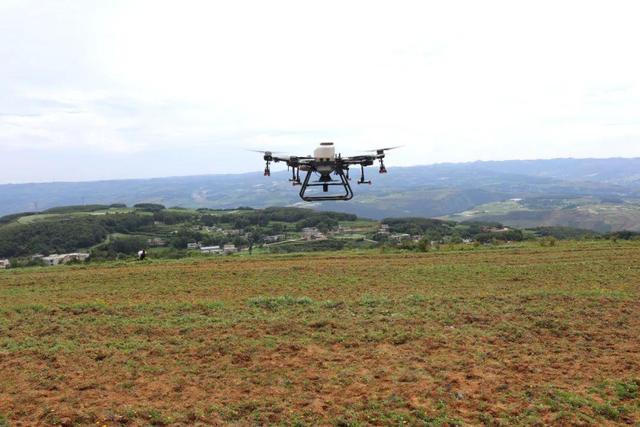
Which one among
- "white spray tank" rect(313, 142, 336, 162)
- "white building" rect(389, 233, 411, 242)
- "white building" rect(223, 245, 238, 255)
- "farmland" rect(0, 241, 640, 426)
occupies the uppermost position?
"white spray tank" rect(313, 142, 336, 162)

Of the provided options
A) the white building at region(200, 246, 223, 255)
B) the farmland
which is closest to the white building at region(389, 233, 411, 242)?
the white building at region(200, 246, 223, 255)

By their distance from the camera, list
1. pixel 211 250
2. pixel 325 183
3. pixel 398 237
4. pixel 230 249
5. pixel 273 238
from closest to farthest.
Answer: pixel 325 183
pixel 211 250
pixel 230 249
pixel 398 237
pixel 273 238

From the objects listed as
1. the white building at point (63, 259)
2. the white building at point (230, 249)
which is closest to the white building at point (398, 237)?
the white building at point (230, 249)

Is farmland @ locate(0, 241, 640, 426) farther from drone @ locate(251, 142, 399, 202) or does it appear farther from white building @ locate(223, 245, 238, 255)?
white building @ locate(223, 245, 238, 255)

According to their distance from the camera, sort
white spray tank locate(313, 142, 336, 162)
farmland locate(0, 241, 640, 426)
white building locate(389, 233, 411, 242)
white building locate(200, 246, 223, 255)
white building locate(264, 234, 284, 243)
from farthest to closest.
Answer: white building locate(264, 234, 284, 243) < white building locate(389, 233, 411, 242) < white building locate(200, 246, 223, 255) < white spray tank locate(313, 142, 336, 162) < farmland locate(0, 241, 640, 426)

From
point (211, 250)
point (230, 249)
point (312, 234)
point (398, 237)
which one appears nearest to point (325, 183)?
point (211, 250)

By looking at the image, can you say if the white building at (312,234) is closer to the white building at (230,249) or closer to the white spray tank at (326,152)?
the white building at (230,249)

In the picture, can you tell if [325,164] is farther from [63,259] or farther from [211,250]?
[211,250]

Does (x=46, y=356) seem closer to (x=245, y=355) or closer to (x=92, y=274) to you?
(x=245, y=355)

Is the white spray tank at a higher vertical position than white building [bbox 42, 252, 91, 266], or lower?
higher

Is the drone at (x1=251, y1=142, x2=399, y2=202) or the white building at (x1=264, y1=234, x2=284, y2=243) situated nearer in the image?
the drone at (x1=251, y1=142, x2=399, y2=202)
